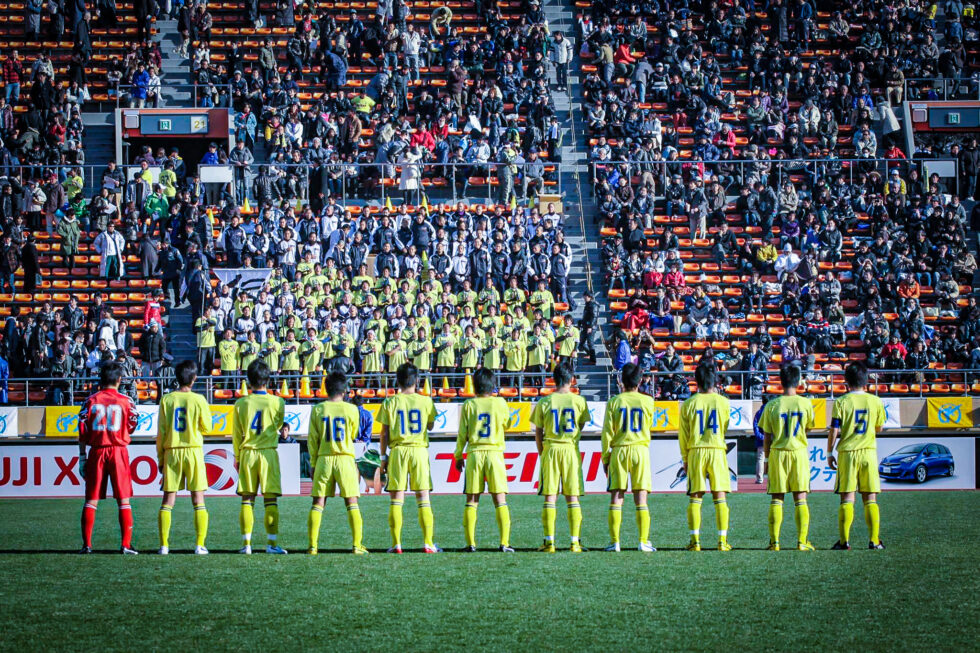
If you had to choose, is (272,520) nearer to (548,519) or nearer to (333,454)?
(333,454)

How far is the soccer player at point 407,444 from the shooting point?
1339cm

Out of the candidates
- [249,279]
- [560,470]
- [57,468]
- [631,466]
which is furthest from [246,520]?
[249,279]

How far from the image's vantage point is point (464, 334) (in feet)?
89.8

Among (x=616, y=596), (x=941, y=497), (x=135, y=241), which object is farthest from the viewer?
(x=135, y=241)

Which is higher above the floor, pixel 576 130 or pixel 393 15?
pixel 393 15

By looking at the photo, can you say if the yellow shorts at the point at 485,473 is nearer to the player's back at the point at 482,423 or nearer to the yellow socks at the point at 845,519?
the player's back at the point at 482,423

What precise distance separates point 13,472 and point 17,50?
711 inches

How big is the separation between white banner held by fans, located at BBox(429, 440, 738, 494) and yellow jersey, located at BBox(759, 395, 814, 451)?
8.34 metres

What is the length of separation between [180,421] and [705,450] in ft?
18.1

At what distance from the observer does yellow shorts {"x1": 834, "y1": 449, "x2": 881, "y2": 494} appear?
13656 millimetres

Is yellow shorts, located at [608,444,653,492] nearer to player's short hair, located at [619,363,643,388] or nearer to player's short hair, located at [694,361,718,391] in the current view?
player's short hair, located at [619,363,643,388]

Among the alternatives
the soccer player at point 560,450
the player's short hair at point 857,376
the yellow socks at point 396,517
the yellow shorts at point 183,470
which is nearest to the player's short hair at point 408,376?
the yellow socks at point 396,517

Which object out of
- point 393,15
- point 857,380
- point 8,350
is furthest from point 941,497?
point 393,15

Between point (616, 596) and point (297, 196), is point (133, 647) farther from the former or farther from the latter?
point (297, 196)
